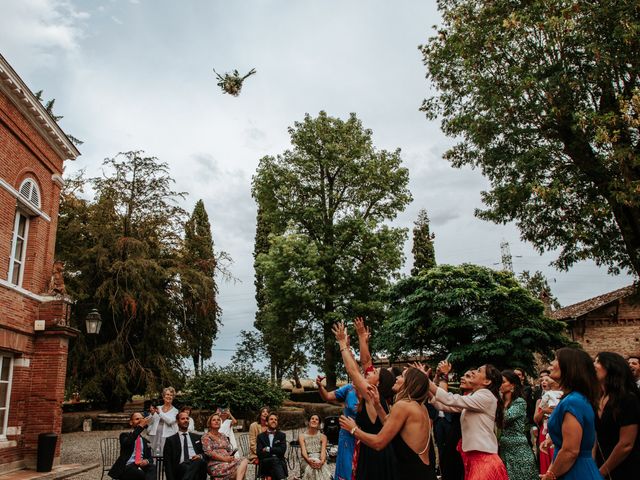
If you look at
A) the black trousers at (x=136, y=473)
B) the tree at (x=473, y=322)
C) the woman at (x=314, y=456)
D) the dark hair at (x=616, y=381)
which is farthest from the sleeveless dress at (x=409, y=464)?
the tree at (x=473, y=322)

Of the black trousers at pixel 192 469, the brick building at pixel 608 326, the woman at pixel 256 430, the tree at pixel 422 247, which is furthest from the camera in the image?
the tree at pixel 422 247

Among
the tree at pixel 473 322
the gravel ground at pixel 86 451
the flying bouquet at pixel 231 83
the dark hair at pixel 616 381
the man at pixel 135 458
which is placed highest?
the flying bouquet at pixel 231 83

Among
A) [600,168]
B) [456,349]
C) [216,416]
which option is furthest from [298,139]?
[216,416]

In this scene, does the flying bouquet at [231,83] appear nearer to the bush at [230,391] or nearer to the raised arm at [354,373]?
the raised arm at [354,373]

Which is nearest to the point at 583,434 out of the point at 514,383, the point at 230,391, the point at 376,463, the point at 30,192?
the point at 376,463

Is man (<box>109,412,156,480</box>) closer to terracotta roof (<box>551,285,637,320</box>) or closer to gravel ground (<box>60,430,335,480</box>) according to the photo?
gravel ground (<box>60,430,335,480</box>)

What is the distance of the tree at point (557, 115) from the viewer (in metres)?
14.6

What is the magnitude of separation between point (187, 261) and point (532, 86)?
18944 millimetres

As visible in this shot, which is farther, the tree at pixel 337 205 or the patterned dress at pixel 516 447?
the tree at pixel 337 205

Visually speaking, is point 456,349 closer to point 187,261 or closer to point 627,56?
point 627,56

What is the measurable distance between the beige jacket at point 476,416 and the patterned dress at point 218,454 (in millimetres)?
5010

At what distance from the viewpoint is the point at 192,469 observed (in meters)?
8.42

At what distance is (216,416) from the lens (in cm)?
896

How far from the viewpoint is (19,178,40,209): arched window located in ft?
46.2
